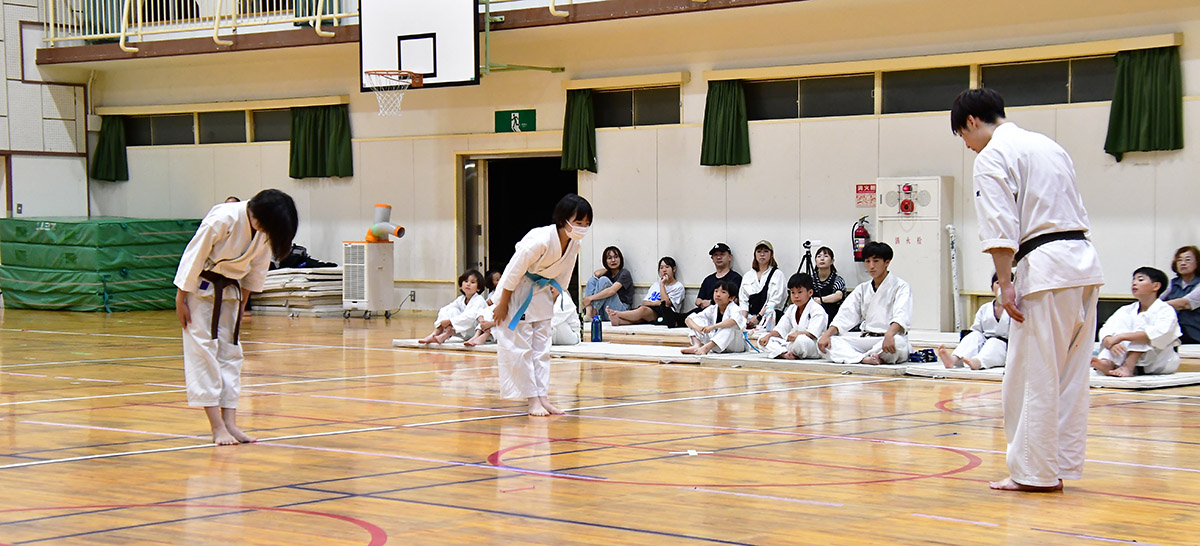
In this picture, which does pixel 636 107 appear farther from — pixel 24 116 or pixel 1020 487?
pixel 1020 487

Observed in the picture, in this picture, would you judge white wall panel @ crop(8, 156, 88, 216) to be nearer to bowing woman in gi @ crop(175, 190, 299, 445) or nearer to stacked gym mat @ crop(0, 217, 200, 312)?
stacked gym mat @ crop(0, 217, 200, 312)

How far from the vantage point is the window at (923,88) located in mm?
12695

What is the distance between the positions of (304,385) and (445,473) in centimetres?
374

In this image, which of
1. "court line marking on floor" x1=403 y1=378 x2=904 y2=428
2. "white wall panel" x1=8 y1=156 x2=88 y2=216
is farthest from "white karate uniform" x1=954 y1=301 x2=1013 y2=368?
"white wall panel" x1=8 y1=156 x2=88 y2=216

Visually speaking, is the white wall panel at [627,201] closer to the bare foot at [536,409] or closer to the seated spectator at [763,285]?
the seated spectator at [763,285]

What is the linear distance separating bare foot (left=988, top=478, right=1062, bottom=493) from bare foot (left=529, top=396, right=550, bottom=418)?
2.91 metres

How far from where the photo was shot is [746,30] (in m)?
13.8

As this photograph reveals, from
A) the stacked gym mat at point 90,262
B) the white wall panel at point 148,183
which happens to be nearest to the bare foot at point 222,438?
the stacked gym mat at point 90,262

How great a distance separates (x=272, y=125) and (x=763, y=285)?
7.89 m

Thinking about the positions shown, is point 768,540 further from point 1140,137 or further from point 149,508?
point 1140,137

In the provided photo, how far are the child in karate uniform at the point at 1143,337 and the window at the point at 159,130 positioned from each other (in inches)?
530

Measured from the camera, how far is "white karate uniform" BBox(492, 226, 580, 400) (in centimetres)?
702

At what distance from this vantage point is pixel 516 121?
1555 centimetres

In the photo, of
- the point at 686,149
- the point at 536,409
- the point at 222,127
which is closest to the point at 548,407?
the point at 536,409
